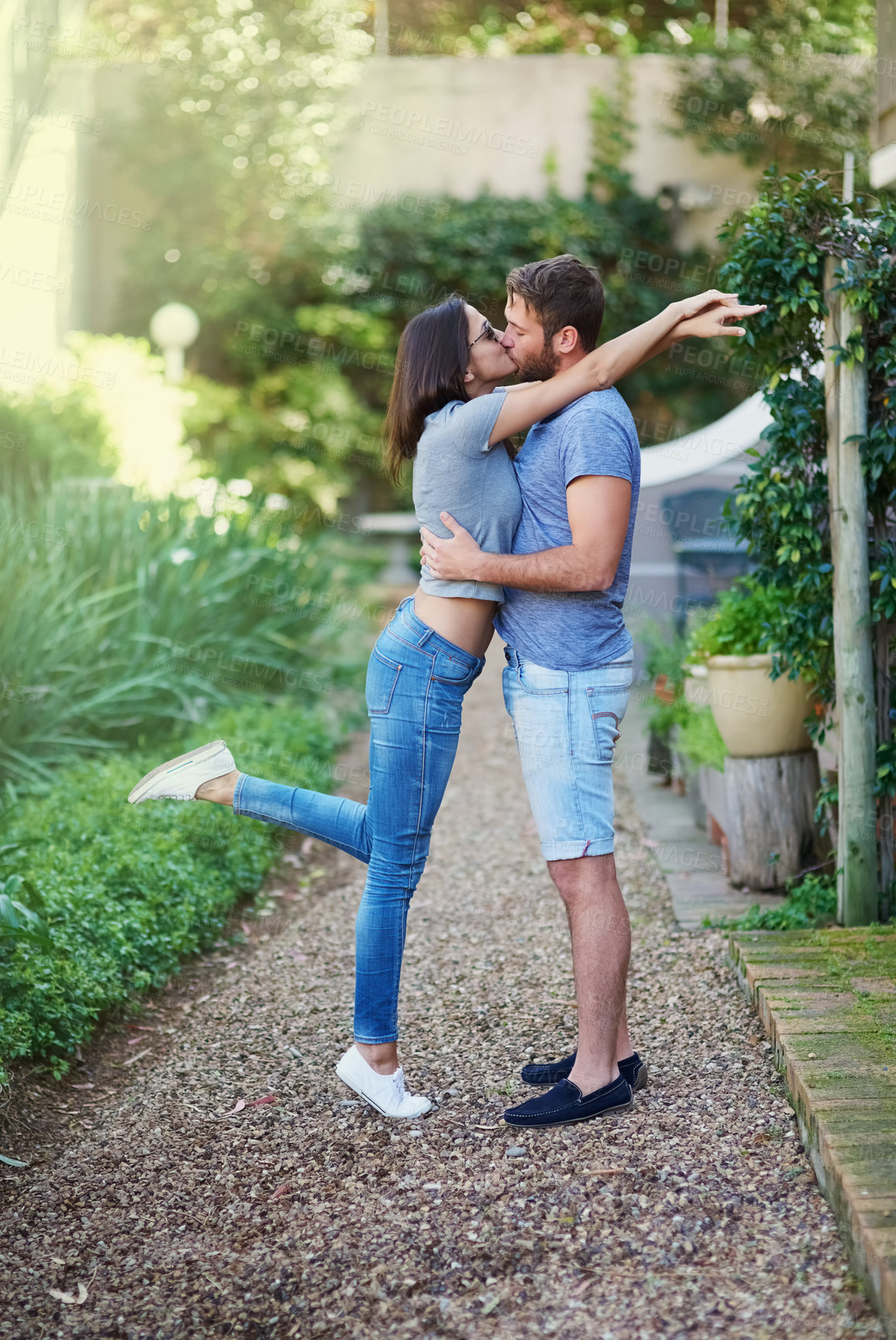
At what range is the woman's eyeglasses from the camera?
2109mm

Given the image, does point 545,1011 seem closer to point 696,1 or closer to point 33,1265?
point 33,1265

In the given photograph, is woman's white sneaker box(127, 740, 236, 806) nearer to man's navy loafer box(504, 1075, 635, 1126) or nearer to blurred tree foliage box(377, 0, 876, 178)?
man's navy loafer box(504, 1075, 635, 1126)

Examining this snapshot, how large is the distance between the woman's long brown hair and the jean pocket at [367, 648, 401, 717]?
1.33 ft

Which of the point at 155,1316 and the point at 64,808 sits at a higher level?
the point at 64,808

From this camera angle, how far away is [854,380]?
273cm

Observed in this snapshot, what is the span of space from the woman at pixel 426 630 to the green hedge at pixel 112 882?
2.13 ft

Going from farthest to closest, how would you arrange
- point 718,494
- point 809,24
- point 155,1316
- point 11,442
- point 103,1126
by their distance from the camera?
1. point 809,24
2. point 11,442
3. point 718,494
4. point 103,1126
5. point 155,1316

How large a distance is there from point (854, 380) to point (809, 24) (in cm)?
1139

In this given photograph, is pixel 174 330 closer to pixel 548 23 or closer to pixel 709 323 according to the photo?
pixel 548 23

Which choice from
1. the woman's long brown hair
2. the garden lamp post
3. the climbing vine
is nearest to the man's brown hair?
the woman's long brown hair

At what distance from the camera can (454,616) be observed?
214cm

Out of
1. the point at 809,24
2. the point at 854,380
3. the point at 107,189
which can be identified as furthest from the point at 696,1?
the point at 854,380

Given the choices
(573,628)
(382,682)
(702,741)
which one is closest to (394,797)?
(382,682)

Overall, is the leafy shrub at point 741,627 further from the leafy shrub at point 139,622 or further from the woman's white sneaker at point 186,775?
the leafy shrub at point 139,622
